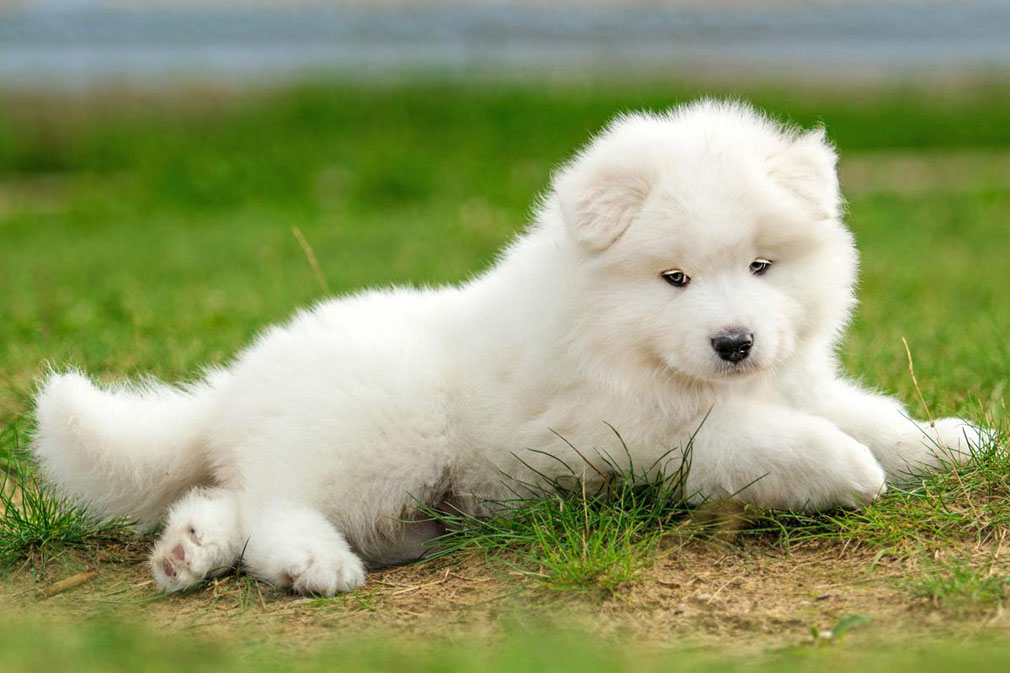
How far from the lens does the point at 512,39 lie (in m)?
14.9

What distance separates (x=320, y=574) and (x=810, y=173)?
1.70 metres

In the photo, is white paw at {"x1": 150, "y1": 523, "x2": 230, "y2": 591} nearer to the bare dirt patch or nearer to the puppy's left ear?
the bare dirt patch

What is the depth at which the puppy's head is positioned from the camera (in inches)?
122

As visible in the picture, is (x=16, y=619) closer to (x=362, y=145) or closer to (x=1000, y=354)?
(x=1000, y=354)

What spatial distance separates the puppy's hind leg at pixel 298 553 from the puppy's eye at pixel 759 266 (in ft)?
4.33

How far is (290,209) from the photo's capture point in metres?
11.5

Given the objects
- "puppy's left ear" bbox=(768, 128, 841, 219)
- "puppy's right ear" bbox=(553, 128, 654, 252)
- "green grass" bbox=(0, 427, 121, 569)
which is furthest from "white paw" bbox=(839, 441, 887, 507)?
"green grass" bbox=(0, 427, 121, 569)

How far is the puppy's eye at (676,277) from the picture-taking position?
3150 millimetres

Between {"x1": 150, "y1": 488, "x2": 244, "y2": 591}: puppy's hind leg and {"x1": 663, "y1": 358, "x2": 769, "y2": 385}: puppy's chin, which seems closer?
{"x1": 663, "y1": 358, "x2": 769, "y2": 385}: puppy's chin

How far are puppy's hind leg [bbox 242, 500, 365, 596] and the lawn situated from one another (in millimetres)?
59

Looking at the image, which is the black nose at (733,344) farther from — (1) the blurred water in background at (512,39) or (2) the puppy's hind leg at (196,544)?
(1) the blurred water in background at (512,39)

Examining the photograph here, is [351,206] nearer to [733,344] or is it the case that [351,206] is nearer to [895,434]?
[895,434]

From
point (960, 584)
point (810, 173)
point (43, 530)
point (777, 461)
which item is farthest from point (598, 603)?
point (43, 530)

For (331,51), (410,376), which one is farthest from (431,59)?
(410,376)
